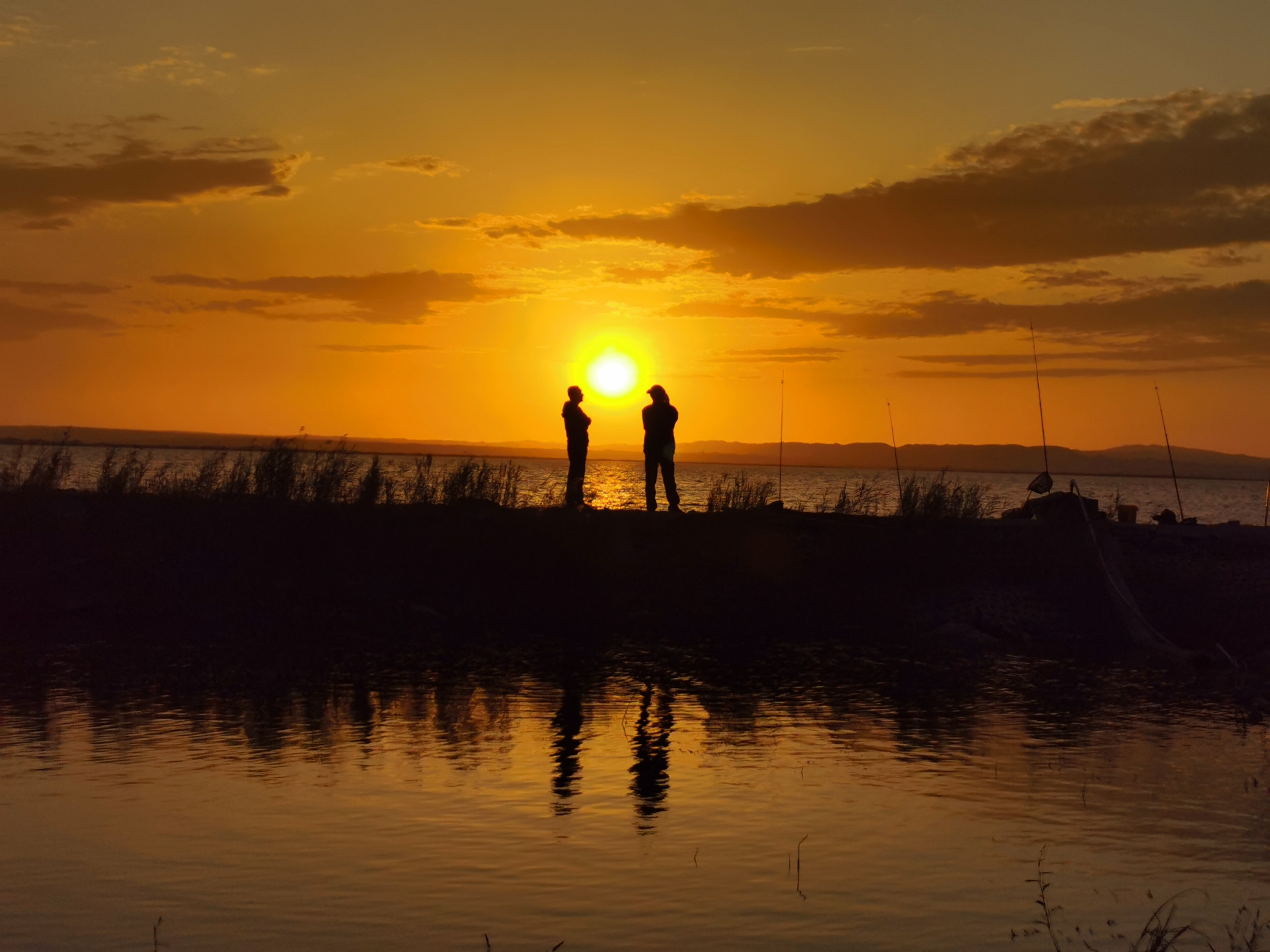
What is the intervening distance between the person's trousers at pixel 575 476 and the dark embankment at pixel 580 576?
1.56 meters

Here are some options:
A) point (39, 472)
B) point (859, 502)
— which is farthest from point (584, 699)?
point (39, 472)

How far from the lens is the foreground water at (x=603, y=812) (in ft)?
22.4

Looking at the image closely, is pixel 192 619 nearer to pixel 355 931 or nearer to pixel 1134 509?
pixel 355 931

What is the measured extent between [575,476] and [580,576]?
4074mm

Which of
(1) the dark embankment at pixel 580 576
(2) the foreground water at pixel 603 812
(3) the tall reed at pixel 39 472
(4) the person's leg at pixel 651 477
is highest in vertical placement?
(3) the tall reed at pixel 39 472

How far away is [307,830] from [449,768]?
6.25 feet

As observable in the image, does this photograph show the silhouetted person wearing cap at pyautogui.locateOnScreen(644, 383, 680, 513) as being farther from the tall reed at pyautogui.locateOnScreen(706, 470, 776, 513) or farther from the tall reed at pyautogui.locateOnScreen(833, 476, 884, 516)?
the tall reed at pyautogui.locateOnScreen(833, 476, 884, 516)

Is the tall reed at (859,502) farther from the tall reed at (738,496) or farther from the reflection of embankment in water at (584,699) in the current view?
the reflection of embankment in water at (584,699)

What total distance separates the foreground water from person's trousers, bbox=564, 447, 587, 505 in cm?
885

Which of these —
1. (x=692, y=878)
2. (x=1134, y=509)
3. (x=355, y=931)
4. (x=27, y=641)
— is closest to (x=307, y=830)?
(x=355, y=931)

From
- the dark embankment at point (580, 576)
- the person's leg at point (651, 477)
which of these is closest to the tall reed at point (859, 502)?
the dark embankment at point (580, 576)

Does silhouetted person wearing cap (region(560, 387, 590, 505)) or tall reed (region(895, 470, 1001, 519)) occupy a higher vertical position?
silhouetted person wearing cap (region(560, 387, 590, 505))

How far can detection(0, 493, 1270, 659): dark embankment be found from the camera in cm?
1814

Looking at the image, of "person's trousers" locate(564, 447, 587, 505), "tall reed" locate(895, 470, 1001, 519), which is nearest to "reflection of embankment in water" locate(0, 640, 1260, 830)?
"tall reed" locate(895, 470, 1001, 519)
